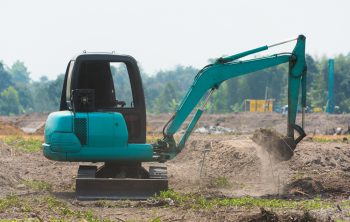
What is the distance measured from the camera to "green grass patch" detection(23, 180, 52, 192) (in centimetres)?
1692

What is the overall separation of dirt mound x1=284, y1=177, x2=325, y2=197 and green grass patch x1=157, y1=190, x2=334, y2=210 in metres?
1.14

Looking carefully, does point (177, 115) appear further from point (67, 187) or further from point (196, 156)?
point (196, 156)

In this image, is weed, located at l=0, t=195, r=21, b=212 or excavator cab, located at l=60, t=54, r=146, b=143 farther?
excavator cab, located at l=60, t=54, r=146, b=143

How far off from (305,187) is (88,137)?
16.1ft

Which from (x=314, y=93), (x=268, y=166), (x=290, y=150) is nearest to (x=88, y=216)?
(x=290, y=150)

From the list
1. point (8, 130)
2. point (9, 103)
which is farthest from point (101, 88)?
point (9, 103)

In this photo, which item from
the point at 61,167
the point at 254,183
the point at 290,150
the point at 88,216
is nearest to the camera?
the point at 88,216

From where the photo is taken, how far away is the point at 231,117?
221 ft

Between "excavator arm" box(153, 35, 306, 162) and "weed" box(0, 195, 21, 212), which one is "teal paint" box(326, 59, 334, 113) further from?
"weed" box(0, 195, 21, 212)

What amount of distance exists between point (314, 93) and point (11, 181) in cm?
8802

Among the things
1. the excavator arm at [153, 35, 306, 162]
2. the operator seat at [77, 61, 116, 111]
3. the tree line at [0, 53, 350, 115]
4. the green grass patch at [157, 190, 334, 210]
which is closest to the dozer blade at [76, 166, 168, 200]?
the green grass patch at [157, 190, 334, 210]

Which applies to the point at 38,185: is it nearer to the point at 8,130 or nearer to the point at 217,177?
the point at 217,177

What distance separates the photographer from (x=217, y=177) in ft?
65.2

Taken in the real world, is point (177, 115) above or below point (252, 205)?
above
